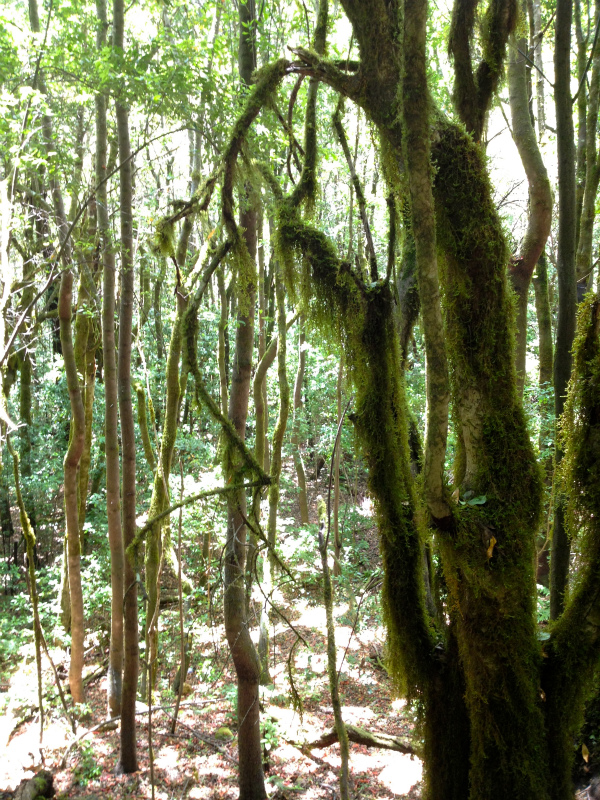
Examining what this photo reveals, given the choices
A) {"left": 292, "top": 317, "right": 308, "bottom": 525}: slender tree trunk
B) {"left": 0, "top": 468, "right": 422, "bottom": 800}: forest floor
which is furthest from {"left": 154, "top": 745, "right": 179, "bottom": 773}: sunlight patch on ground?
{"left": 292, "top": 317, "right": 308, "bottom": 525}: slender tree trunk

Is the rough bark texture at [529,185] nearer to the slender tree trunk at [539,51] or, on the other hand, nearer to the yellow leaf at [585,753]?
the slender tree trunk at [539,51]

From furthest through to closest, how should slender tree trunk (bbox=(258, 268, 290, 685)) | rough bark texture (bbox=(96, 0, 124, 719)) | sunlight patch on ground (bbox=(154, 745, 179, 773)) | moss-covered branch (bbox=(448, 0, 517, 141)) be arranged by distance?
rough bark texture (bbox=(96, 0, 124, 719)) → sunlight patch on ground (bbox=(154, 745, 179, 773)) → slender tree trunk (bbox=(258, 268, 290, 685)) → moss-covered branch (bbox=(448, 0, 517, 141))

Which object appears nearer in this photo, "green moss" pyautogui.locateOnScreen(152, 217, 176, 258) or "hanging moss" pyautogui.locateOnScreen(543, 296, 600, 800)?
"hanging moss" pyautogui.locateOnScreen(543, 296, 600, 800)

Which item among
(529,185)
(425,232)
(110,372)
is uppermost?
(529,185)

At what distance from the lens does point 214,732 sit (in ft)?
23.8

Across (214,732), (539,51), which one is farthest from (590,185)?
(214,732)

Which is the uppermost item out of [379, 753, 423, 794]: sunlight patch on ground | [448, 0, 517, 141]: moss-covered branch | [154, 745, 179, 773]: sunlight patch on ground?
[448, 0, 517, 141]: moss-covered branch

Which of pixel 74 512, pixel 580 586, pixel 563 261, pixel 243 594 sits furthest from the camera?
pixel 74 512

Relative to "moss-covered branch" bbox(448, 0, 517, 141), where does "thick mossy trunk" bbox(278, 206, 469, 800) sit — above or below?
below

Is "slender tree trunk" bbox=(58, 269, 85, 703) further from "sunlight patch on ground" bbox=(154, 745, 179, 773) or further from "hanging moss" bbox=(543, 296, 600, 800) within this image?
"hanging moss" bbox=(543, 296, 600, 800)

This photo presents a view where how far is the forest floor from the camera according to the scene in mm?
5883

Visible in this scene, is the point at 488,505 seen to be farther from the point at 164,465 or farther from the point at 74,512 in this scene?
the point at 74,512

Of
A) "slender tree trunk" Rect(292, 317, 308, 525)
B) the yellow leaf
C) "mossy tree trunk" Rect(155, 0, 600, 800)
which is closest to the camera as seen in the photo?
"mossy tree trunk" Rect(155, 0, 600, 800)

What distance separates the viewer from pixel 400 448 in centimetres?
323
